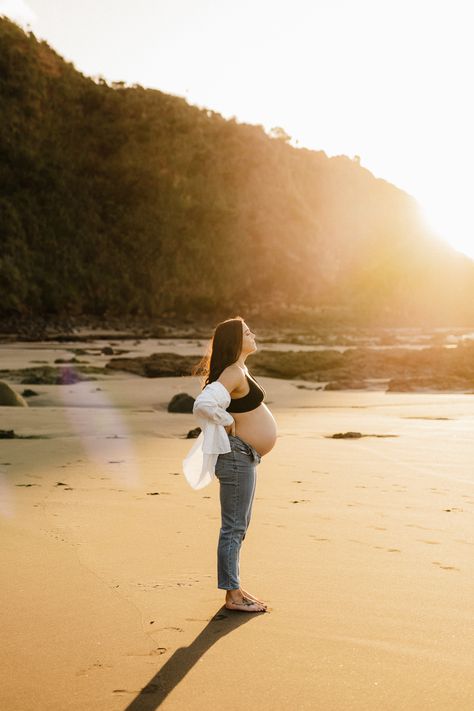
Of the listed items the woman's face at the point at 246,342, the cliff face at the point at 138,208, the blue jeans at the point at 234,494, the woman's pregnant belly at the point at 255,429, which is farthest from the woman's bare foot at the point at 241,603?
the cliff face at the point at 138,208

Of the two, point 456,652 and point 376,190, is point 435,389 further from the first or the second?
point 376,190

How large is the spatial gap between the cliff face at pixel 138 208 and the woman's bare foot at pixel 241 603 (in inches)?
1956

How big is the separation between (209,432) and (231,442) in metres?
0.16

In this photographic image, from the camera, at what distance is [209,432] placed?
3.76m

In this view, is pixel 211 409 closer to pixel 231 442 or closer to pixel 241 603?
pixel 231 442

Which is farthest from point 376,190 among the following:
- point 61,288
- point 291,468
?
point 291,468

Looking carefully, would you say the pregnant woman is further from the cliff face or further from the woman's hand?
the cliff face

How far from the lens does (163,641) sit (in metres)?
3.36

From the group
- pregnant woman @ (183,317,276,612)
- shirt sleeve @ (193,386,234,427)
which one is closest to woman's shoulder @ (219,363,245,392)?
pregnant woman @ (183,317,276,612)

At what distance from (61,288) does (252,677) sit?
55.0m

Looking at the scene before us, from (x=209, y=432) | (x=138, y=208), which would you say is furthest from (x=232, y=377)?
(x=138, y=208)

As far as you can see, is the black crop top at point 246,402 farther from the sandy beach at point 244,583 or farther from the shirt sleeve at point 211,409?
the sandy beach at point 244,583

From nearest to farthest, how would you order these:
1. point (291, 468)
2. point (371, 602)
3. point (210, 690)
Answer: point (210, 690) < point (371, 602) < point (291, 468)

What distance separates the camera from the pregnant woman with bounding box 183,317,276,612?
3.74 metres
